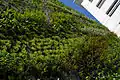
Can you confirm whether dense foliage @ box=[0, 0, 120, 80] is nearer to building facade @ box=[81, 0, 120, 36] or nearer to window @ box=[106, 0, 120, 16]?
building facade @ box=[81, 0, 120, 36]

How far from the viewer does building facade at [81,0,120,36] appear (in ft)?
67.2

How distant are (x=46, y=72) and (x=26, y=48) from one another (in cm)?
140

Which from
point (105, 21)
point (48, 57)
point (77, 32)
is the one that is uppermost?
point (48, 57)

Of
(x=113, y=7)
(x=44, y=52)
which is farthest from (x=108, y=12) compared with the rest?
(x=44, y=52)

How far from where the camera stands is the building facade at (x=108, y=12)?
2049 centimetres

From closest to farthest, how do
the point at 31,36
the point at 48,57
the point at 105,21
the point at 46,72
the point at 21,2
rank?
the point at 46,72 < the point at 48,57 < the point at 31,36 < the point at 21,2 < the point at 105,21

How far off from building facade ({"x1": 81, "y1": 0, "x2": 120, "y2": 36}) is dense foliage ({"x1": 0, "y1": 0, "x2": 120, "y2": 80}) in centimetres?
923

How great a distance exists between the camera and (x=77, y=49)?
934 centimetres

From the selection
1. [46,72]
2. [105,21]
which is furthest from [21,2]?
[105,21]

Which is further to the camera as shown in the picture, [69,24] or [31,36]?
[69,24]

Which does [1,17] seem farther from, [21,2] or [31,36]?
[21,2]

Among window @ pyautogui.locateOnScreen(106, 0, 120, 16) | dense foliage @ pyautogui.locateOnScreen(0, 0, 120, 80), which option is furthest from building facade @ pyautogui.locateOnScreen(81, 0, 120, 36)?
dense foliage @ pyautogui.locateOnScreen(0, 0, 120, 80)

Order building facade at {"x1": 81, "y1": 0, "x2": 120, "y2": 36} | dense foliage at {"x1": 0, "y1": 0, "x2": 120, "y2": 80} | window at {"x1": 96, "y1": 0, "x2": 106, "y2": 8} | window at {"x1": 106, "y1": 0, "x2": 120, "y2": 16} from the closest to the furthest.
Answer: dense foliage at {"x1": 0, "y1": 0, "x2": 120, "y2": 80}, building facade at {"x1": 81, "y1": 0, "x2": 120, "y2": 36}, window at {"x1": 106, "y1": 0, "x2": 120, "y2": 16}, window at {"x1": 96, "y1": 0, "x2": 106, "y2": 8}

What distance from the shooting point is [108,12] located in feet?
72.5
